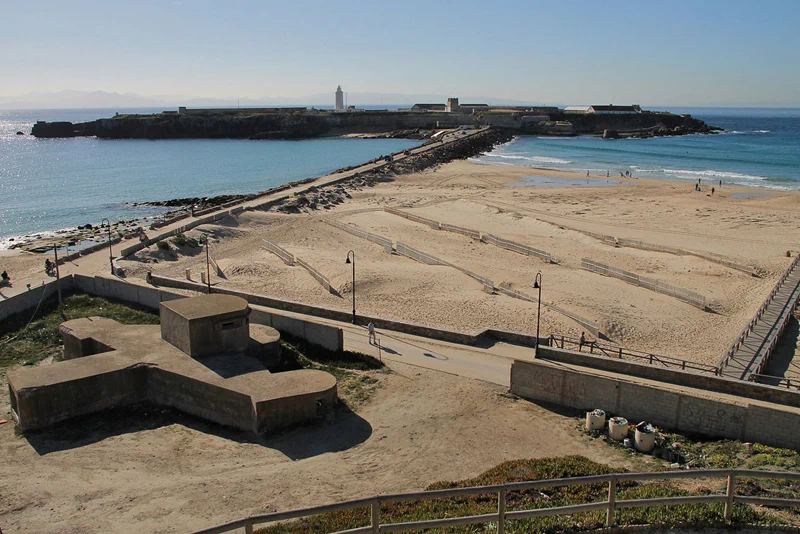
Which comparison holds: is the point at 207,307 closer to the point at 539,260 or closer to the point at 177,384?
the point at 177,384

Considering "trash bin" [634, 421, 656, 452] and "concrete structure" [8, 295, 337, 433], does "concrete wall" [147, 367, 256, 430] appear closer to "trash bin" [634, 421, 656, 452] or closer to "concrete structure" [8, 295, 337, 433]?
"concrete structure" [8, 295, 337, 433]

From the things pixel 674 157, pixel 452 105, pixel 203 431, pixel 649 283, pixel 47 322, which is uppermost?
pixel 452 105

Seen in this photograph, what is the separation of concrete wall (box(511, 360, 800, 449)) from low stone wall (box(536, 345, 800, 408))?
2.17ft

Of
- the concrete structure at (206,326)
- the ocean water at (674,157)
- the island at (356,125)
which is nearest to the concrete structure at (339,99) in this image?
the island at (356,125)

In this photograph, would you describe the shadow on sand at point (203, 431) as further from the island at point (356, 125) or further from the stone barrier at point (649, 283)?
the island at point (356, 125)

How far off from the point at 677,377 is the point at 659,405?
2.07m

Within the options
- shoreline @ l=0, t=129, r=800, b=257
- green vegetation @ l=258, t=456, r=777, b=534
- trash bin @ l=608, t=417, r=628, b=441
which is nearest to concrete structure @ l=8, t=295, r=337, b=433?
green vegetation @ l=258, t=456, r=777, b=534

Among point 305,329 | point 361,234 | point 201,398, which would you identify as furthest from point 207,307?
point 361,234

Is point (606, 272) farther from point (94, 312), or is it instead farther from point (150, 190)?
point (150, 190)

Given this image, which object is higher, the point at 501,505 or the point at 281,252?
the point at 501,505

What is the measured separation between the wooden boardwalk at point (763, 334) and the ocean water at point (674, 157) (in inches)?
1721

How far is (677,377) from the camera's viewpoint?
713 inches

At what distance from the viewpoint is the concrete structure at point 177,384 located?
16.7m

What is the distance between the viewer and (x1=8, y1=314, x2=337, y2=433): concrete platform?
657 inches
